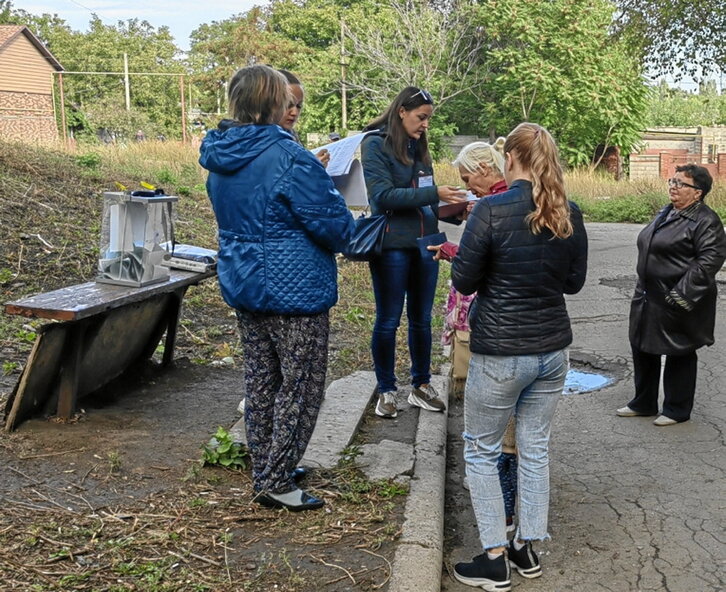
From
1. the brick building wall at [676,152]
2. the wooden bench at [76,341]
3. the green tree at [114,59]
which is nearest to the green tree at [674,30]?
the brick building wall at [676,152]

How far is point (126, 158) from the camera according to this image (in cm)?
1650

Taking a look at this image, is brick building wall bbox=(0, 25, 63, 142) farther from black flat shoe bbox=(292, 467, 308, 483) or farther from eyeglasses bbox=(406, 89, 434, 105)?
black flat shoe bbox=(292, 467, 308, 483)

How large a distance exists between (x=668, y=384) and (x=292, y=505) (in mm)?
3010

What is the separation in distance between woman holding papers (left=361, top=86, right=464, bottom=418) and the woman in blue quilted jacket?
3.67 ft

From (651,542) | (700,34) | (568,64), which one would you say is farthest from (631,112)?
(651,542)

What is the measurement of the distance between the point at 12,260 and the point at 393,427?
4.68 meters

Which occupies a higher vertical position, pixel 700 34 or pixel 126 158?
pixel 700 34

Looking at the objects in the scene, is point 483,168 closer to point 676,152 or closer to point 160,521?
point 160,521

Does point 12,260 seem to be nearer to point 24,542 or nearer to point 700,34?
point 24,542

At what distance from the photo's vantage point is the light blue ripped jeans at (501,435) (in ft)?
11.3

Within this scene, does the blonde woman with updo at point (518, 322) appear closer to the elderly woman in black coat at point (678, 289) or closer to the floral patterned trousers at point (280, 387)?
the floral patterned trousers at point (280, 387)

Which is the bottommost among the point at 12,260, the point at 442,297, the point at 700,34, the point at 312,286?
the point at 442,297

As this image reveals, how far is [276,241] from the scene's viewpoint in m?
3.76

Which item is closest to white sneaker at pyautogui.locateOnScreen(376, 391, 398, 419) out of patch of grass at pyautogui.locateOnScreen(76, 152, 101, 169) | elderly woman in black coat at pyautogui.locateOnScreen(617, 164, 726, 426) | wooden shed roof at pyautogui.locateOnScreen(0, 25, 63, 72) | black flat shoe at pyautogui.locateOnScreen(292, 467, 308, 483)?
black flat shoe at pyautogui.locateOnScreen(292, 467, 308, 483)
